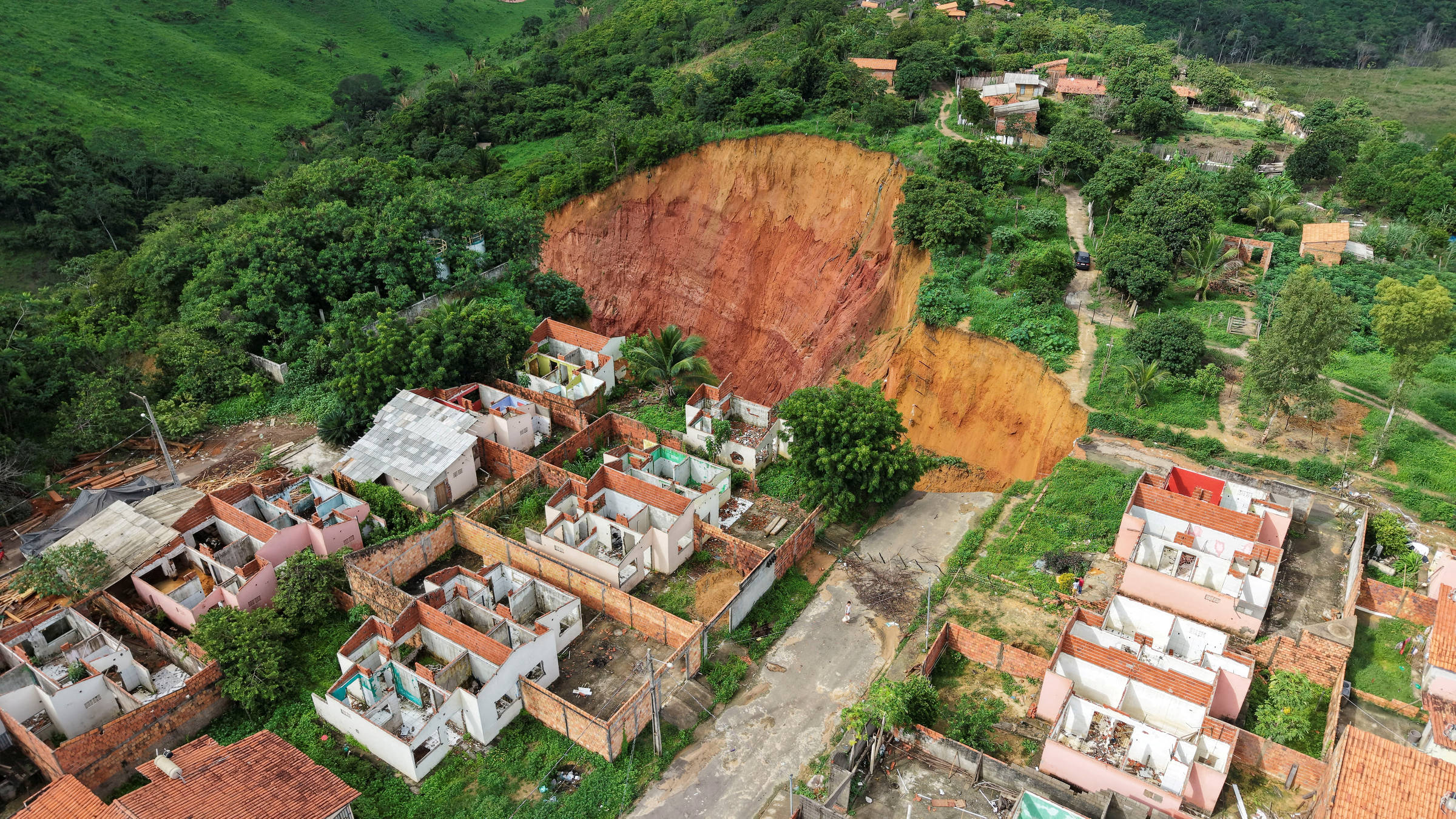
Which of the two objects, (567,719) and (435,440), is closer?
(567,719)

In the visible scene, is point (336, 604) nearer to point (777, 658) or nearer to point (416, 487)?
point (416, 487)

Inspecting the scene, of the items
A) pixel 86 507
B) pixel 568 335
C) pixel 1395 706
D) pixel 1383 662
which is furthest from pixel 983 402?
pixel 86 507

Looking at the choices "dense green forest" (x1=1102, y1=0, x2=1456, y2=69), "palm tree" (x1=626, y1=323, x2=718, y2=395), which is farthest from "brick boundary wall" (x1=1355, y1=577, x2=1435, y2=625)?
"dense green forest" (x1=1102, y1=0, x2=1456, y2=69)

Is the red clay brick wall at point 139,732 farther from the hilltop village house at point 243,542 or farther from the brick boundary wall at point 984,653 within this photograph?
the brick boundary wall at point 984,653

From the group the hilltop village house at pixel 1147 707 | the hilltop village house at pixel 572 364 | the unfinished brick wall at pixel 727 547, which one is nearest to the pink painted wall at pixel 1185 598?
the hilltop village house at pixel 1147 707

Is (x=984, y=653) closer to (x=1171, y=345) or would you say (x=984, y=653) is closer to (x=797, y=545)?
(x=797, y=545)

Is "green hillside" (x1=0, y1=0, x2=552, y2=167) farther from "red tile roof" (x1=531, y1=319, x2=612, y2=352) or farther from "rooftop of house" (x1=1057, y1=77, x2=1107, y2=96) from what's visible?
"rooftop of house" (x1=1057, y1=77, x2=1107, y2=96)
